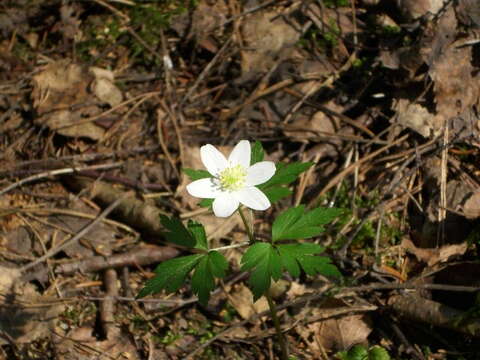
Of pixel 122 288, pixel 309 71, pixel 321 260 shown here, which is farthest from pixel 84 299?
pixel 309 71

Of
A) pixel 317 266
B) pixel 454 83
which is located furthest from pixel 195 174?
pixel 454 83

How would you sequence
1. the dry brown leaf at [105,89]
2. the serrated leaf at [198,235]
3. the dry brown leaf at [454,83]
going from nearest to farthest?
the serrated leaf at [198,235], the dry brown leaf at [454,83], the dry brown leaf at [105,89]

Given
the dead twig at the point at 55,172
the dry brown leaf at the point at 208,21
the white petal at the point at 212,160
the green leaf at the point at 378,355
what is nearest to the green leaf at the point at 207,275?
the white petal at the point at 212,160

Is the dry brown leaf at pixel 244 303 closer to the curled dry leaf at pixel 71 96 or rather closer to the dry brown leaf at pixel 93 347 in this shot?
the dry brown leaf at pixel 93 347

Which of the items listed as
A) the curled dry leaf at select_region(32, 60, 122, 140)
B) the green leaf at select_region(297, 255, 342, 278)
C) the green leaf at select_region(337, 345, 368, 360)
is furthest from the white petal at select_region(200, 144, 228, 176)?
the curled dry leaf at select_region(32, 60, 122, 140)

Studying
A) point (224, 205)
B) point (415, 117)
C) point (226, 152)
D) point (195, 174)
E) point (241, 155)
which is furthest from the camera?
point (226, 152)

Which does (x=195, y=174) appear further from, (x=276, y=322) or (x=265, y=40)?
(x=265, y=40)
